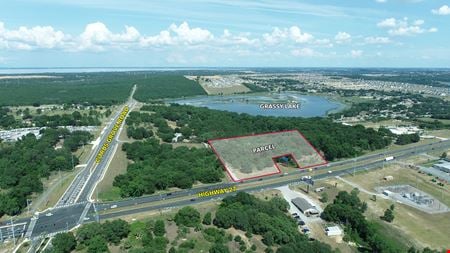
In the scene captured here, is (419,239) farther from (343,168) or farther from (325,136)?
(325,136)

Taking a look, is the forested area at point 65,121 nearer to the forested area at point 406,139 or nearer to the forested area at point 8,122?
the forested area at point 8,122

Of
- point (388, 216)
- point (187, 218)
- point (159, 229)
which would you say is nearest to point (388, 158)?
point (388, 216)

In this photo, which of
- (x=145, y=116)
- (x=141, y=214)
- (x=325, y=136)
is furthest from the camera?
(x=145, y=116)

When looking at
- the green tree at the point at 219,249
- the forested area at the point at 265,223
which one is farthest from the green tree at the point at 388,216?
the green tree at the point at 219,249

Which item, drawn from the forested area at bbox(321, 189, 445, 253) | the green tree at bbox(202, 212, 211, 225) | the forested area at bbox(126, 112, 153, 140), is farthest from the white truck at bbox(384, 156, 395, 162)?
the forested area at bbox(126, 112, 153, 140)

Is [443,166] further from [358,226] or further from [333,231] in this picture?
[333,231]

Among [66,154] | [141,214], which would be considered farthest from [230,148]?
[66,154]
